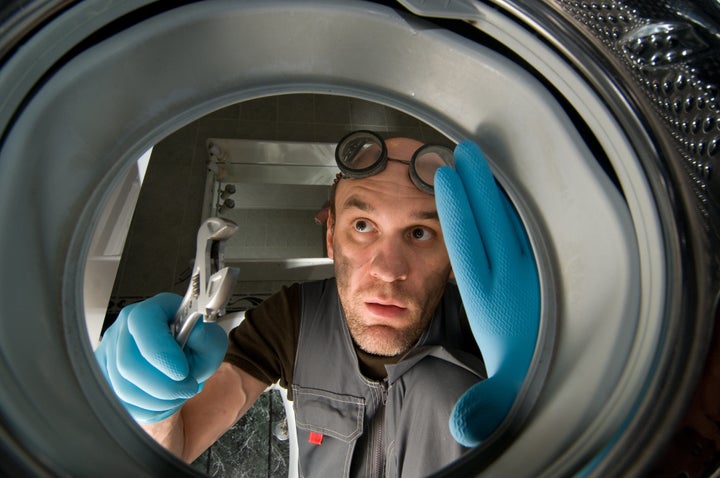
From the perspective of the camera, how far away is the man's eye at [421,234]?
2.91 feet

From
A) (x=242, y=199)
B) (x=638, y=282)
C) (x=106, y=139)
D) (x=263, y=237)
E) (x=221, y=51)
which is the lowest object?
(x=638, y=282)

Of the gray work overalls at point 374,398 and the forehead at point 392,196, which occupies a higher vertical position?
the forehead at point 392,196

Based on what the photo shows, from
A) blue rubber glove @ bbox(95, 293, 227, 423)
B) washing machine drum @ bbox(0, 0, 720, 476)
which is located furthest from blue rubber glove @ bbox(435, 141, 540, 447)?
blue rubber glove @ bbox(95, 293, 227, 423)

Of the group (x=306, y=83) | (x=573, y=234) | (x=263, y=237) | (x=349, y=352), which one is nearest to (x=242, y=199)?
(x=263, y=237)

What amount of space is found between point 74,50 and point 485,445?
53 cm

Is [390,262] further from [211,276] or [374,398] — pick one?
[211,276]

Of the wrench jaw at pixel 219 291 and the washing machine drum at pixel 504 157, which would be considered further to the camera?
the wrench jaw at pixel 219 291

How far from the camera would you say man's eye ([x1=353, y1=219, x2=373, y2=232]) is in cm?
91

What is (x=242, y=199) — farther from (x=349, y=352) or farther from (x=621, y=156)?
(x=621, y=156)

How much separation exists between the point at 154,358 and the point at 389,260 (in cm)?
47

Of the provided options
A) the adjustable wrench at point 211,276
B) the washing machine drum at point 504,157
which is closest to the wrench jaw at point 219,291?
the adjustable wrench at point 211,276

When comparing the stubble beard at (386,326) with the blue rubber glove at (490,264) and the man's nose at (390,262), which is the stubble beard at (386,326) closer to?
the man's nose at (390,262)

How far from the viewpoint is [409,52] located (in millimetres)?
475

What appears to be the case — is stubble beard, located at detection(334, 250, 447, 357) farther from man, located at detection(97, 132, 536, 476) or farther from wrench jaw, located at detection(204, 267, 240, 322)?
wrench jaw, located at detection(204, 267, 240, 322)
